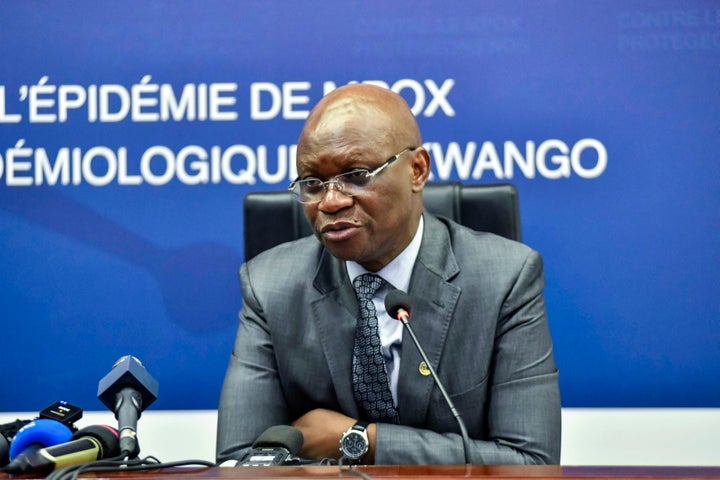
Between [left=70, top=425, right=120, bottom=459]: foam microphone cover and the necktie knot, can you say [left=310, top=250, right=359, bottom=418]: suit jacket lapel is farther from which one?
[left=70, top=425, right=120, bottom=459]: foam microphone cover

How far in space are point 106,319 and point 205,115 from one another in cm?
87

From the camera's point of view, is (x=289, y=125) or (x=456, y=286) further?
(x=289, y=125)

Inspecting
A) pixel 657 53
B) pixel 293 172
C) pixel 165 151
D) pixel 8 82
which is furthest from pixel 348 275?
pixel 8 82

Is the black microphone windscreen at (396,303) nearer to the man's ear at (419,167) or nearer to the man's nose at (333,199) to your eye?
the man's nose at (333,199)

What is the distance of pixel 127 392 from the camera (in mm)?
1590

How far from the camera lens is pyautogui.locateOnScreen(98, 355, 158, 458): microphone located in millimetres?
1576

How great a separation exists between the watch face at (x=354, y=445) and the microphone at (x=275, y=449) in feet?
1.19

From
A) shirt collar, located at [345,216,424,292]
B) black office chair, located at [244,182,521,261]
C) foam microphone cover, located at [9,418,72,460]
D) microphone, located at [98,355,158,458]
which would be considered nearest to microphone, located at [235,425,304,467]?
microphone, located at [98,355,158,458]

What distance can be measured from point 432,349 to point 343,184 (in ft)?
1.51

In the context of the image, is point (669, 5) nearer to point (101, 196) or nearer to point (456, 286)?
point (456, 286)

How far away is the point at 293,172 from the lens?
350cm

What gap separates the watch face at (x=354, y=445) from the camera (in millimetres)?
2049

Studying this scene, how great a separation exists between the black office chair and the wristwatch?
0.70 meters

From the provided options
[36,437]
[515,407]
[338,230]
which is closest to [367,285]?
[338,230]
